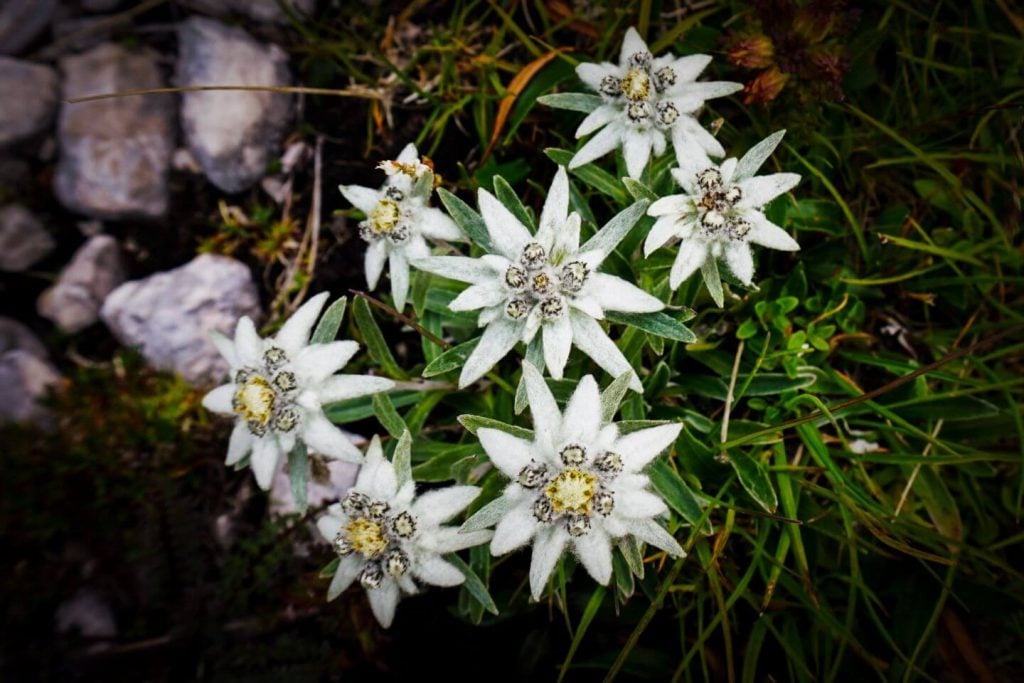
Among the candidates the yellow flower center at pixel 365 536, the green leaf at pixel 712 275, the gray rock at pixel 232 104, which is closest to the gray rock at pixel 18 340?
the gray rock at pixel 232 104

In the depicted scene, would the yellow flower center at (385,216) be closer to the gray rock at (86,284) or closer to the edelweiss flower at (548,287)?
the edelweiss flower at (548,287)

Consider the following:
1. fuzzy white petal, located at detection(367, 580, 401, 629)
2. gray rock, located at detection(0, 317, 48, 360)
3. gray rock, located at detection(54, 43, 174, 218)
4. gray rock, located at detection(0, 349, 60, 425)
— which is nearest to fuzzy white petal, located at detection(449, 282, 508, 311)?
fuzzy white petal, located at detection(367, 580, 401, 629)

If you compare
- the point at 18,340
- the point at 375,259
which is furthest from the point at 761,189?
the point at 18,340

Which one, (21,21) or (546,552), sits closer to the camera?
(546,552)

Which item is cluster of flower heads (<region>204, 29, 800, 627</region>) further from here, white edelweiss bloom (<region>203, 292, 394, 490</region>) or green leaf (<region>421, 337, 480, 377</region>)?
green leaf (<region>421, 337, 480, 377</region>)

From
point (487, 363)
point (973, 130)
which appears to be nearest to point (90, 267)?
point (487, 363)

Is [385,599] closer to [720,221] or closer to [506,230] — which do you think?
[506,230]
